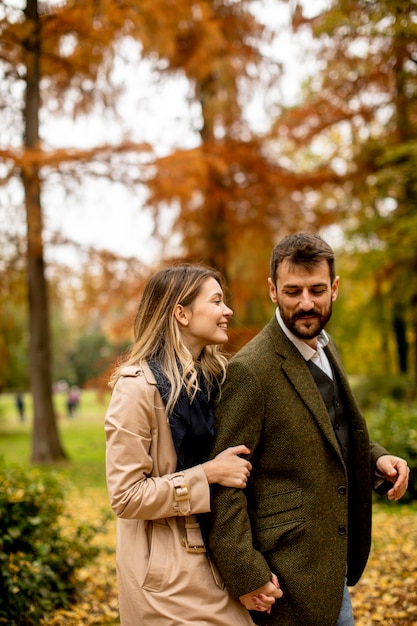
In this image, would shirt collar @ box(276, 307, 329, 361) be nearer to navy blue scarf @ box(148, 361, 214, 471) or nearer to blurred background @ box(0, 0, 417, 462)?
navy blue scarf @ box(148, 361, 214, 471)

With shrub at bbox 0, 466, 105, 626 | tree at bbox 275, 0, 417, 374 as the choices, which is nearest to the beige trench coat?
shrub at bbox 0, 466, 105, 626

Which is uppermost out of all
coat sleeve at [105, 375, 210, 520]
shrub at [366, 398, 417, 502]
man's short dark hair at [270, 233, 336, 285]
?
man's short dark hair at [270, 233, 336, 285]

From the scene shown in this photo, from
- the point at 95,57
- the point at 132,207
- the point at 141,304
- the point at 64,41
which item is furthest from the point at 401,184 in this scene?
the point at 141,304

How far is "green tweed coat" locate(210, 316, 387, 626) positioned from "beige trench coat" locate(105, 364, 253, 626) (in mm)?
91

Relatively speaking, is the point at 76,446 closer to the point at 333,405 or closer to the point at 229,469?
the point at 333,405

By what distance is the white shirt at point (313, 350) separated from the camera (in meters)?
2.23

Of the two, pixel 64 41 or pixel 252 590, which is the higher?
pixel 64 41

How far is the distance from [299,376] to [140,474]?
0.64 meters

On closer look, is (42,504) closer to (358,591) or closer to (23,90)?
(358,591)

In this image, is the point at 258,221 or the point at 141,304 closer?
the point at 141,304

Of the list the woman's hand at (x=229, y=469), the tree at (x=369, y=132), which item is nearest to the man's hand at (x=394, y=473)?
the woman's hand at (x=229, y=469)

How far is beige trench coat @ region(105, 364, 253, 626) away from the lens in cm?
191

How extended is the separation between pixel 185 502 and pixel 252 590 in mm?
332

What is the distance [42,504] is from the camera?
4.04m
